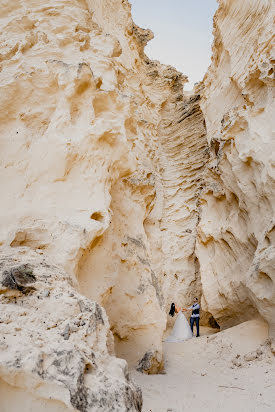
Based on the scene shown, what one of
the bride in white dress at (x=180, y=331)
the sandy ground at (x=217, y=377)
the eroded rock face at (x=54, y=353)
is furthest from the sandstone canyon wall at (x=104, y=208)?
the bride in white dress at (x=180, y=331)

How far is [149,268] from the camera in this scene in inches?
273

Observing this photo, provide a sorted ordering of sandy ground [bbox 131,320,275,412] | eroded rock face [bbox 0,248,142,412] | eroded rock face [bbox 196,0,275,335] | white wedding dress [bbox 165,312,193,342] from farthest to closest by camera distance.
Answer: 1. white wedding dress [bbox 165,312,193,342]
2. eroded rock face [bbox 196,0,275,335]
3. sandy ground [bbox 131,320,275,412]
4. eroded rock face [bbox 0,248,142,412]

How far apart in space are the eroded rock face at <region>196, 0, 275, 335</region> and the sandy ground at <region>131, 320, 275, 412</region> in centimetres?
71

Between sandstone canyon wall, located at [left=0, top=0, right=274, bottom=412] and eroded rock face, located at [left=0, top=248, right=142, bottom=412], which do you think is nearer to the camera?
eroded rock face, located at [left=0, top=248, right=142, bottom=412]

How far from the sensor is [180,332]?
28.0 ft

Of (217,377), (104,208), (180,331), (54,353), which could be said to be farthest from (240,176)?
(54,353)

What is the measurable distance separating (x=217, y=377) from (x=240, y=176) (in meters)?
4.81

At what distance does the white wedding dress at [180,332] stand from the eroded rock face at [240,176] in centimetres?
92

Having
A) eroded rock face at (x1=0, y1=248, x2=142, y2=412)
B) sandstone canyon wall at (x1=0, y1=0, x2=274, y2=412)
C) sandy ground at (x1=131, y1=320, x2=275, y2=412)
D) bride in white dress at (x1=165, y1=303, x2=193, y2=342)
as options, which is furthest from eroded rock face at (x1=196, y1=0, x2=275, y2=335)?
eroded rock face at (x1=0, y1=248, x2=142, y2=412)

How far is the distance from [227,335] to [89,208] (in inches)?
188

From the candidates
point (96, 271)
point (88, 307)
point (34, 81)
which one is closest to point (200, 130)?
point (34, 81)

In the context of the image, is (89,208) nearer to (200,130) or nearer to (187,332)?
(187,332)

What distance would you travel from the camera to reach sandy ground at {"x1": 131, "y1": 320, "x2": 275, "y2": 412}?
3900mm

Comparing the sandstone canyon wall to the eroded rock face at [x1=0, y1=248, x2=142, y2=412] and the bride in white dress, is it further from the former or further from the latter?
the bride in white dress
